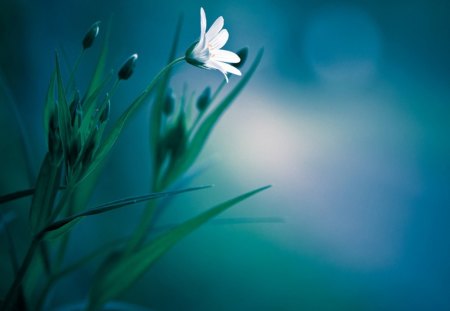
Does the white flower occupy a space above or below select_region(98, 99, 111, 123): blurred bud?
above

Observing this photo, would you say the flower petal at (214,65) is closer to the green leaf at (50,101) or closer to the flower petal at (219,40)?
the flower petal at (219,40)

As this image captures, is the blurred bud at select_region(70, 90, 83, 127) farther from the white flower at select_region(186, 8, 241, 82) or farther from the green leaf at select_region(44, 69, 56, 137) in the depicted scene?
the white flower at select_region(186, 8, 241, 82)

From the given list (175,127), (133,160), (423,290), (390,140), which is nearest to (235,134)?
(133,160)

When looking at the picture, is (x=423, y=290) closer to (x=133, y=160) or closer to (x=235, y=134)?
(x=235, y=134)

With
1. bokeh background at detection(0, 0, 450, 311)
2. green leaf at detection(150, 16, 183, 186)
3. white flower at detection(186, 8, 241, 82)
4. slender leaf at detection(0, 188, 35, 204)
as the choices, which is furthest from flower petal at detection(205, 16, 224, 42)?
bokeh background at detection(0, 0, 450, 311)

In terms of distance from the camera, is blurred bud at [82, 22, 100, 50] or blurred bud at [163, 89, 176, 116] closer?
blurred bud at [82, 22, 100, 50]

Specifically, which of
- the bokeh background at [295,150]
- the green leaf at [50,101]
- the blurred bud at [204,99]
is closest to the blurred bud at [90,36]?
the green leaf at [50,101]
